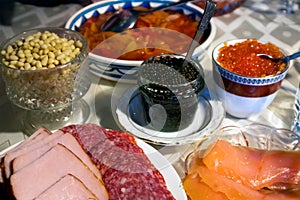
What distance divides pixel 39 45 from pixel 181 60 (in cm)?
45

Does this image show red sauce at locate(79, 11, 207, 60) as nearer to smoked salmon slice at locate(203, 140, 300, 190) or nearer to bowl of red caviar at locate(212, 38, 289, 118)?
bowl of red caviar at locate(212, 38, 289, 118)

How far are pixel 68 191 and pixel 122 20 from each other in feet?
3.07

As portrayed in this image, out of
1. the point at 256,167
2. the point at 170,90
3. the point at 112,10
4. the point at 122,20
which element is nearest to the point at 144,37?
the point at 122,20

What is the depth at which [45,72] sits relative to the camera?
1.21 metres

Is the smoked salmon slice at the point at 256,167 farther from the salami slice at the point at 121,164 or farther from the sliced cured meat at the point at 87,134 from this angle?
the sliced cured meat at the point at 87,134

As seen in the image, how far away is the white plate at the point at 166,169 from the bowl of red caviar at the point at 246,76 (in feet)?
1.06

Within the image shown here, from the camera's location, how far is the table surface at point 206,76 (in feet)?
4.37

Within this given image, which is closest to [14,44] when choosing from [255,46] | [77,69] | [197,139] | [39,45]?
[39,45]

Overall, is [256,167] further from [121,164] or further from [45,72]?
[45,72]

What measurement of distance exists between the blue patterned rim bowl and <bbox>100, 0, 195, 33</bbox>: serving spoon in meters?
0.05

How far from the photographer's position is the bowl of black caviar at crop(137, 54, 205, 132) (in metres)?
1.20

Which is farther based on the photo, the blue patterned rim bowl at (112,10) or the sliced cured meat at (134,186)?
the blue patterned rim bowl at (112,10)

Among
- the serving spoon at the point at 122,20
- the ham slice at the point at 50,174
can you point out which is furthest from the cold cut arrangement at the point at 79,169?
the serving spoon at the point at 122,20

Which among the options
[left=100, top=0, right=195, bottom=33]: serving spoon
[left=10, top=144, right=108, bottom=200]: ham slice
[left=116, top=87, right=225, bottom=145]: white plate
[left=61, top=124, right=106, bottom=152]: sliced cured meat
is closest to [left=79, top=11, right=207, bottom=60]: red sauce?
[left=100, top=0, right=195, bottom=33]: serving spoon
